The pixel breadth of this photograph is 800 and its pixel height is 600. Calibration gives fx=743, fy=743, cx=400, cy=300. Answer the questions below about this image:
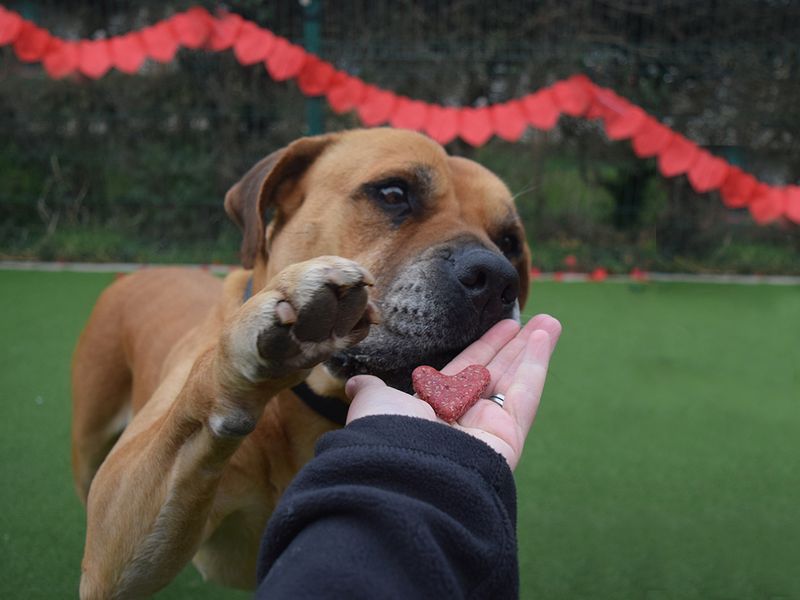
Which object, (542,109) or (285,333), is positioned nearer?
(285,333)

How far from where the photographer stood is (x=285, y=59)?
650cm

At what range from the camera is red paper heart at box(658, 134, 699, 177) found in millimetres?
6730

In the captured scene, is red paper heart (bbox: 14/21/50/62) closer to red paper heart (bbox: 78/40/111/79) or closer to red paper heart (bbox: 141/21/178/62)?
red paper heart (bbox: 78/40/111/79)

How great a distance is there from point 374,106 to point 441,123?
0.64 m

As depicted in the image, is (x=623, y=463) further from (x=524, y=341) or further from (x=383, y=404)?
(x=383, y=404)

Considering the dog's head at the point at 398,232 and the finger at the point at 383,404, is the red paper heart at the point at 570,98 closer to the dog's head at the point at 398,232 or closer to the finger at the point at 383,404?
the dog's head at the point at 398,232

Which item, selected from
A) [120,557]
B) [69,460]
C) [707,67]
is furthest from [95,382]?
[707,67]

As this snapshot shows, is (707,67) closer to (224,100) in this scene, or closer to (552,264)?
(552,264)

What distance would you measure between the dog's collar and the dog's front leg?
1.13ft

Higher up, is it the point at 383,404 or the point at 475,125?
the point at 383,404

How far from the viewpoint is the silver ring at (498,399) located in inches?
59.9

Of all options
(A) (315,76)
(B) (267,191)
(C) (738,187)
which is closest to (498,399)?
(B) (267,191)

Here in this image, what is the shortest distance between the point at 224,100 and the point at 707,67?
199 inches

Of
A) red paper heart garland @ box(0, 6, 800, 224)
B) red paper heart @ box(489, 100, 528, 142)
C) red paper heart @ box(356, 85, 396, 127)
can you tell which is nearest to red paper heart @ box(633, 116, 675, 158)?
red paper heart garland @ box(0, 6, 800, 224)
